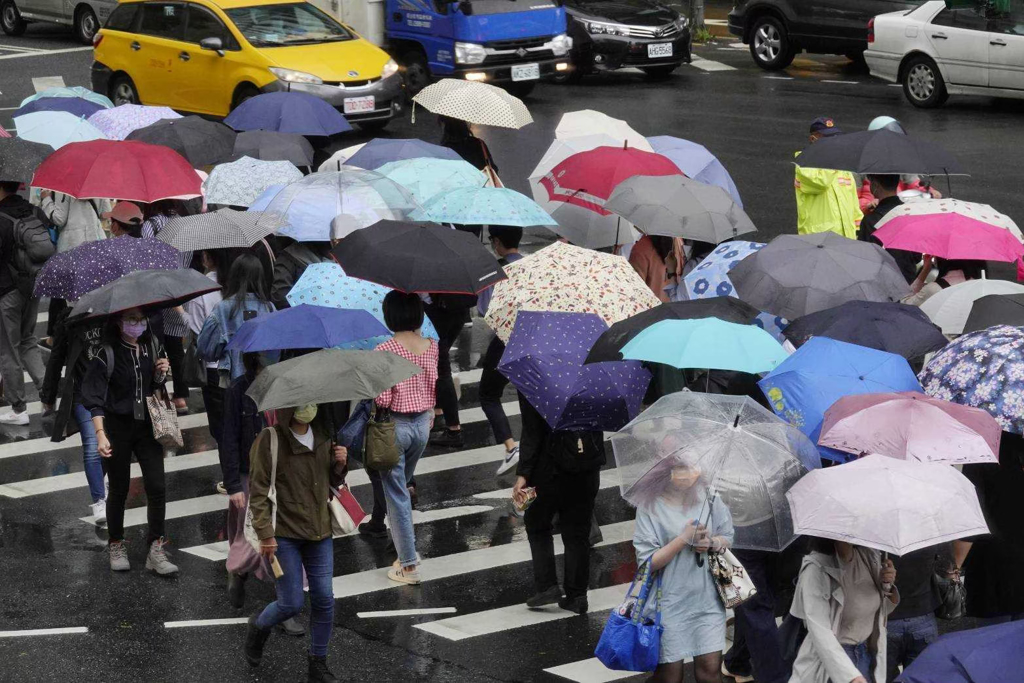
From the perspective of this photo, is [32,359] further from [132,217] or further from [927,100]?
[927,100]

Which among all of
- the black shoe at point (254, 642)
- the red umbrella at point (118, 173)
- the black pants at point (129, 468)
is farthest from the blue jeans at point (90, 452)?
the black shoe at point (254, 642)

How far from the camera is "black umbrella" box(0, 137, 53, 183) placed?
11.5 m

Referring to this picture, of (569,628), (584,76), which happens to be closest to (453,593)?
(569,628)

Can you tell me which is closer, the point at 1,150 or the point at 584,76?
the point at 1,150

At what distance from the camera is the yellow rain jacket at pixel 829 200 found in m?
12.3

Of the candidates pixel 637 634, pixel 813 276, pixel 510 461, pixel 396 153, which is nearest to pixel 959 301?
pixel 813 276

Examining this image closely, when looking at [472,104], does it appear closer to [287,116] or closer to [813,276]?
[287,116]

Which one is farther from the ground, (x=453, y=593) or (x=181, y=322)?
(x=181, y=322)

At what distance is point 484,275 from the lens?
29.8 ft

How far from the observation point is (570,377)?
26.1ft

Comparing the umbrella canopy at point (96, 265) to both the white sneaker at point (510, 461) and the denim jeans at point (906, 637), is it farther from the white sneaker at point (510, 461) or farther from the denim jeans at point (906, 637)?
the denim jeans at point (906, 637)

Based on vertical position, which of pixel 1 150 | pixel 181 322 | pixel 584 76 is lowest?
pixel 584 76

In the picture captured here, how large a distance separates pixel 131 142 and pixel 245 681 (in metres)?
5.12

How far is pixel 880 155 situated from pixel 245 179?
4662mm
